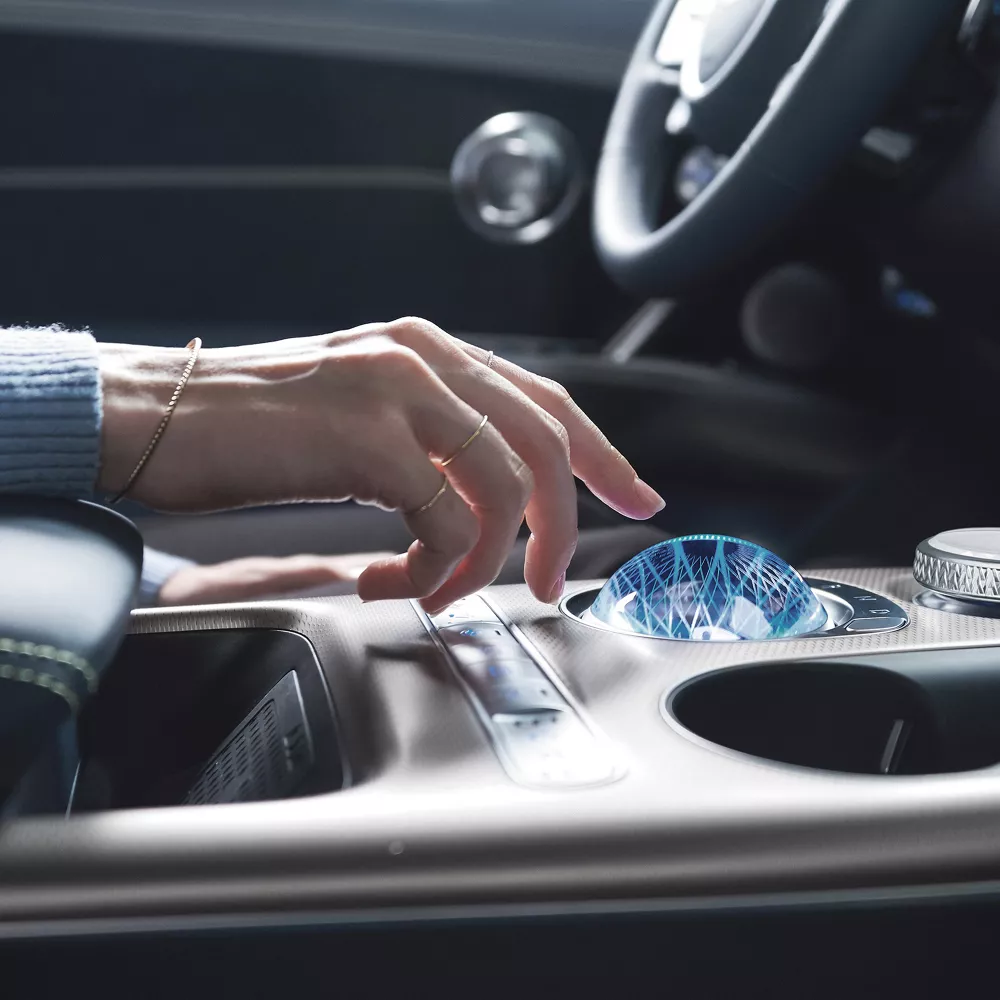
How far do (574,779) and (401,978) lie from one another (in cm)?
9

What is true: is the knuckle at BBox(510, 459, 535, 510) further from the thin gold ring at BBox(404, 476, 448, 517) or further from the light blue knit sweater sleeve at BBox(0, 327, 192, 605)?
the light blue knit sweater sleeve at BBox(0, 327, 192, 605)

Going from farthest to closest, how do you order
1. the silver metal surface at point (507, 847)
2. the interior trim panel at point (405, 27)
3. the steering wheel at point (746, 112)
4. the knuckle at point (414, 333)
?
the interior trim panel at point (405, 27)
the steering wheel at point (746, 112)
the knuckle at point (414, 333)
the silver metal surface at point (507, 847)

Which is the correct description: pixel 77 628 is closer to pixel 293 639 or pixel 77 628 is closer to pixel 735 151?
pixel 293 639

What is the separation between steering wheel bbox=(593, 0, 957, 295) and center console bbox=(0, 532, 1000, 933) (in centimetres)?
26

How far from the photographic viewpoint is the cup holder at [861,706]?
0.55 m

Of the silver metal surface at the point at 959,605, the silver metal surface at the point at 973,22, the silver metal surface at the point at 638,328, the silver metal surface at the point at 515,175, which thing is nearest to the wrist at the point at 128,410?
the silver metal surface at the point at 959,605

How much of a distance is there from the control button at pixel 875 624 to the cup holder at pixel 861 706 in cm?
3

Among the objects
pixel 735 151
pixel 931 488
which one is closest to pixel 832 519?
pixel 931 488

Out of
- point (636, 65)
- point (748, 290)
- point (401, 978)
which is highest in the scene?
point (636, 65)

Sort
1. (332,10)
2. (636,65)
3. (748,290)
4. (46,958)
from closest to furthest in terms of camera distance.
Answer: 1. (46,958)
2. (636,65)
3. (748,290)
4. (332,10)

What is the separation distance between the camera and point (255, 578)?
0.88 m

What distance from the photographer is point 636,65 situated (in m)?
1.12

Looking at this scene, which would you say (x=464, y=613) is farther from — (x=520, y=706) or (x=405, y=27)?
(x=405, y=27)

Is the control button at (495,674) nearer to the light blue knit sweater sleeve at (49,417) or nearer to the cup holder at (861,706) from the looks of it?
the cup holder at (861,706)
